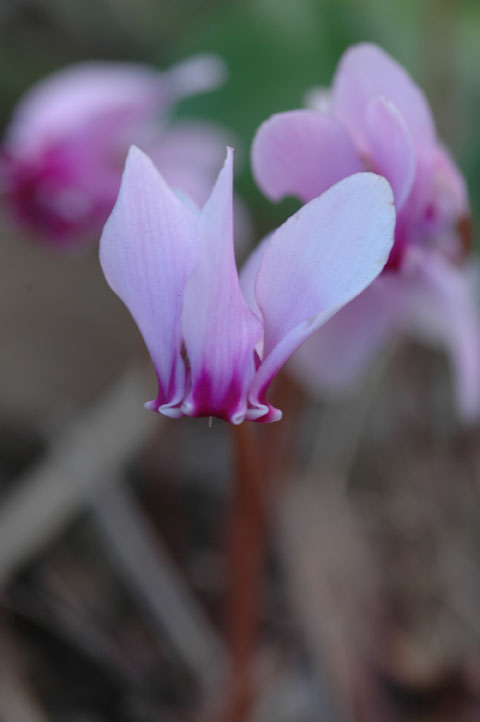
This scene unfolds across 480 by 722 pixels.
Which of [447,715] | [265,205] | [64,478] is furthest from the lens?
[265,205]

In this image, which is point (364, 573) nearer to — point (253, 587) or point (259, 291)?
point (253, 587)

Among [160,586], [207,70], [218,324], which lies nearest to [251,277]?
[218,324]

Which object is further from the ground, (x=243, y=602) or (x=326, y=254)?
(x=326, y=254)

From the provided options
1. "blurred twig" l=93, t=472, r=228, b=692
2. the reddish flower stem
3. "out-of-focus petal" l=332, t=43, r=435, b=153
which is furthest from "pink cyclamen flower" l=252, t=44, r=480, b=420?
"blurred twig" l=93, t=472, r=228, b=692

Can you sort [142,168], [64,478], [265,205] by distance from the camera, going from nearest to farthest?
[142,168] < [64,478] < [265,205]

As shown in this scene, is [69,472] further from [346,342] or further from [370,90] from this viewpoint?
[370,90]

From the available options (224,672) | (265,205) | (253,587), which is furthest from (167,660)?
(265,205)
